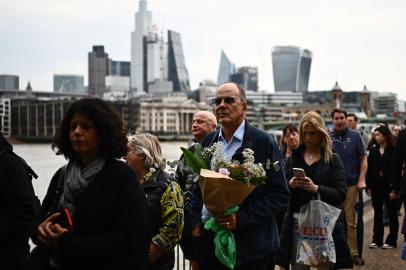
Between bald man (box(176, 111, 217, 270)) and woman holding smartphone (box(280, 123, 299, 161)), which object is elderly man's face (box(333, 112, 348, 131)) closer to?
woman holding smartphone (box(280, 123, 299, 161))

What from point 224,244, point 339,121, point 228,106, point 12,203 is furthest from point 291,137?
point 12,203

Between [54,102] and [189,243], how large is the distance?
477 feet

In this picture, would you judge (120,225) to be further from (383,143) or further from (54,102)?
(54,102)

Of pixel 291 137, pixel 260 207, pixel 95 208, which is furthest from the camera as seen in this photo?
pixel 291 137

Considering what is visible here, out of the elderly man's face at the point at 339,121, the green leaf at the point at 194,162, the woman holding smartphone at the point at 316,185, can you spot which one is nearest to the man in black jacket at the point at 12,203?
the green leaf at the point at 194,162

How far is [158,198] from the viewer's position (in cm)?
380

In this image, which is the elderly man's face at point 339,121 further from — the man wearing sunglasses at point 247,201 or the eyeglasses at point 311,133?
the man wearing sunglasses at point 247,201

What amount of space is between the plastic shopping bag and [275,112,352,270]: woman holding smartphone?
89mm

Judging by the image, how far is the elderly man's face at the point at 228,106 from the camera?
155 inches

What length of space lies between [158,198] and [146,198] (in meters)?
0.88

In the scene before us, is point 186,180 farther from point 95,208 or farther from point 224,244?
point 95,208

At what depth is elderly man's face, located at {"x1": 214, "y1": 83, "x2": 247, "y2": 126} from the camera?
395 centimetres

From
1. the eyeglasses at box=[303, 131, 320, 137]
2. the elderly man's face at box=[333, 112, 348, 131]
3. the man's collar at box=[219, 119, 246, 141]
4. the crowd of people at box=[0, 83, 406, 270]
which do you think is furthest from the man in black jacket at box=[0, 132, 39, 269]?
the elderly man's face at box=[333, 112, 348, 131]

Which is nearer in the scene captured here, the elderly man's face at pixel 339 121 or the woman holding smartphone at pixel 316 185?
the woman holding smartphone at pixel 316 185
